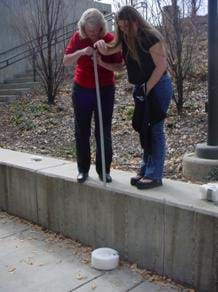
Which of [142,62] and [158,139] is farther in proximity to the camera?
[158,139]

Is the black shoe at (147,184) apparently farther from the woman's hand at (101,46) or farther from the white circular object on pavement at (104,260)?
the woman's hand at (101,46)

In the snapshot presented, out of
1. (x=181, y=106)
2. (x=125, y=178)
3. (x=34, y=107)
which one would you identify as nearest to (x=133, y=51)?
(x=125, y=178)

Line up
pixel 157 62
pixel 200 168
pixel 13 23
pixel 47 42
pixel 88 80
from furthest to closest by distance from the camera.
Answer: pixel 13 23 → pixel 47 42 → pixel 200 168 → pixel 88 80 → pixel 157 62

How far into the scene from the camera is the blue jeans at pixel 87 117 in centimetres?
388

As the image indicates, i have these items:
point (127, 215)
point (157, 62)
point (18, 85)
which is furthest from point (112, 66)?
point (18, 85)

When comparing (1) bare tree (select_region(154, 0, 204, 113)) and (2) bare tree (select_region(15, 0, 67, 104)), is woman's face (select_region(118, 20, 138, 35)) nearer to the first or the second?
(1) bare tree (select_region(154, 0, 204, 113))

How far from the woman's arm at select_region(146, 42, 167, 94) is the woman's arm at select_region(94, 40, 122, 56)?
38 centimetres

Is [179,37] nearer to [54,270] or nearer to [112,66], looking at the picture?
[112,66]

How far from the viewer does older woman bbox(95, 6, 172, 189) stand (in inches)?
133

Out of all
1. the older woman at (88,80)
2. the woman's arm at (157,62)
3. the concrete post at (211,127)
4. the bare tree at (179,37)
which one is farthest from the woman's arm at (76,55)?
the bare tree at (179,37)

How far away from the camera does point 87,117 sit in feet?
12.9

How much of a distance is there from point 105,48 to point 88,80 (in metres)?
0.37

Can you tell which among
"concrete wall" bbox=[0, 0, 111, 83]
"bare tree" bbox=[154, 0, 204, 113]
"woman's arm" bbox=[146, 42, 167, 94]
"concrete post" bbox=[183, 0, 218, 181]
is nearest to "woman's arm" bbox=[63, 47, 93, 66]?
"woman's arm" bbox=[146, 42, 167, 94]

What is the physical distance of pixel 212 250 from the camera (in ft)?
9.74
